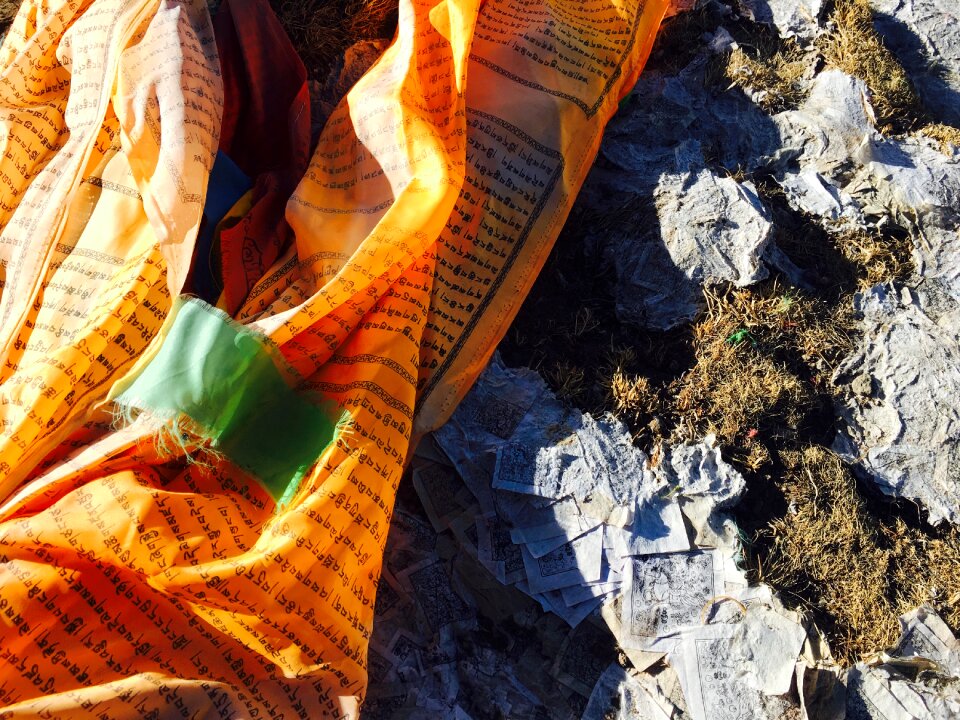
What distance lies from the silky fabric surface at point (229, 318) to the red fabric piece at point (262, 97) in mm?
22

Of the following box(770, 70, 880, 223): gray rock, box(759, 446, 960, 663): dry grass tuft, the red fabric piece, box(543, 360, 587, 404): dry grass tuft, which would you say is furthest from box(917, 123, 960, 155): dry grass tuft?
the red fabric piece

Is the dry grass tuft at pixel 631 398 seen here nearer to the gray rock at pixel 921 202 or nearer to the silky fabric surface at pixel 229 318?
the silky fabric surface at pixel 229 318

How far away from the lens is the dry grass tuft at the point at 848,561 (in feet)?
5.76

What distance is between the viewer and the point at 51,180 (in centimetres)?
188

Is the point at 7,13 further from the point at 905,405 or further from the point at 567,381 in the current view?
the point at 905,405

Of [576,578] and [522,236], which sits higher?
[522,236]

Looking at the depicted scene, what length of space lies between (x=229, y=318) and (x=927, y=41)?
8.64ft

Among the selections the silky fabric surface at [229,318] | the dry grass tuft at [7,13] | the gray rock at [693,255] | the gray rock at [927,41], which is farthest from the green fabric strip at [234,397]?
the gray rock at [927,41]

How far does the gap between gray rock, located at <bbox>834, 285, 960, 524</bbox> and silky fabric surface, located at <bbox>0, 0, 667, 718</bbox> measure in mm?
912

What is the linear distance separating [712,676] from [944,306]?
4.12 feet

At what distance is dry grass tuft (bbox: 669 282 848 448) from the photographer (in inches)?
74.0

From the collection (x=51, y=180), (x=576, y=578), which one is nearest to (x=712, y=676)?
(x=576, y=578)

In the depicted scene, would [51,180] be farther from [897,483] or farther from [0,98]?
[897,483]

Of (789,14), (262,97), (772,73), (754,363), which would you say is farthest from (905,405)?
(262,97)
